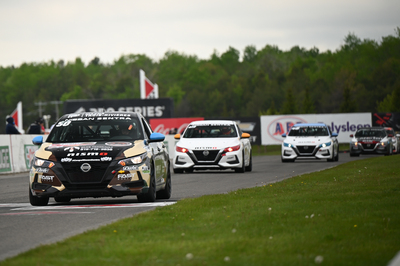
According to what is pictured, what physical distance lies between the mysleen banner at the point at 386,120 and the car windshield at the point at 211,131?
28.1m

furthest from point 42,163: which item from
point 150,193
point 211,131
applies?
point 211,131

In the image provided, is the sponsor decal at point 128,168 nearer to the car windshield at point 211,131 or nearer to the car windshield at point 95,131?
the car windshield at point 95,131

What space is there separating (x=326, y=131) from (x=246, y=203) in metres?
22.2

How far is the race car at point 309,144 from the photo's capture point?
32000mm

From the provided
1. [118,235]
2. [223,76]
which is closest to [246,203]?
[118,235]

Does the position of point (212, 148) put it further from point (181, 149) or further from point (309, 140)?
point (309, 140)

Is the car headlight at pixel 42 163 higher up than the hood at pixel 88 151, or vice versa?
the hood at pixel 88 151

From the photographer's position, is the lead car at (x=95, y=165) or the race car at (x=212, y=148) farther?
the race car at (x=212, y=148)

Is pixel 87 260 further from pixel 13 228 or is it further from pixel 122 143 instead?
pixel 122 143

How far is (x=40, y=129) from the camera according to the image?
2877 cm

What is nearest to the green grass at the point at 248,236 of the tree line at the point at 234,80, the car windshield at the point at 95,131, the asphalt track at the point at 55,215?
the asphalt track at the point at 55,215

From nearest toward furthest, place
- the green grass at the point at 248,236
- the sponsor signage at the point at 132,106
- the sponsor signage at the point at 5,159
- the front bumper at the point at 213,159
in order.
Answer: the green grass at the point at 248,236, the front bumper at the point at 213,159, the sponsor signage at the point at 5,159, the sponsor signage at the point at 132,106

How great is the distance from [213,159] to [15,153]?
8095mm

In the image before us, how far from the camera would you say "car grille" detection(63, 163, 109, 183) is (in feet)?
40.2
